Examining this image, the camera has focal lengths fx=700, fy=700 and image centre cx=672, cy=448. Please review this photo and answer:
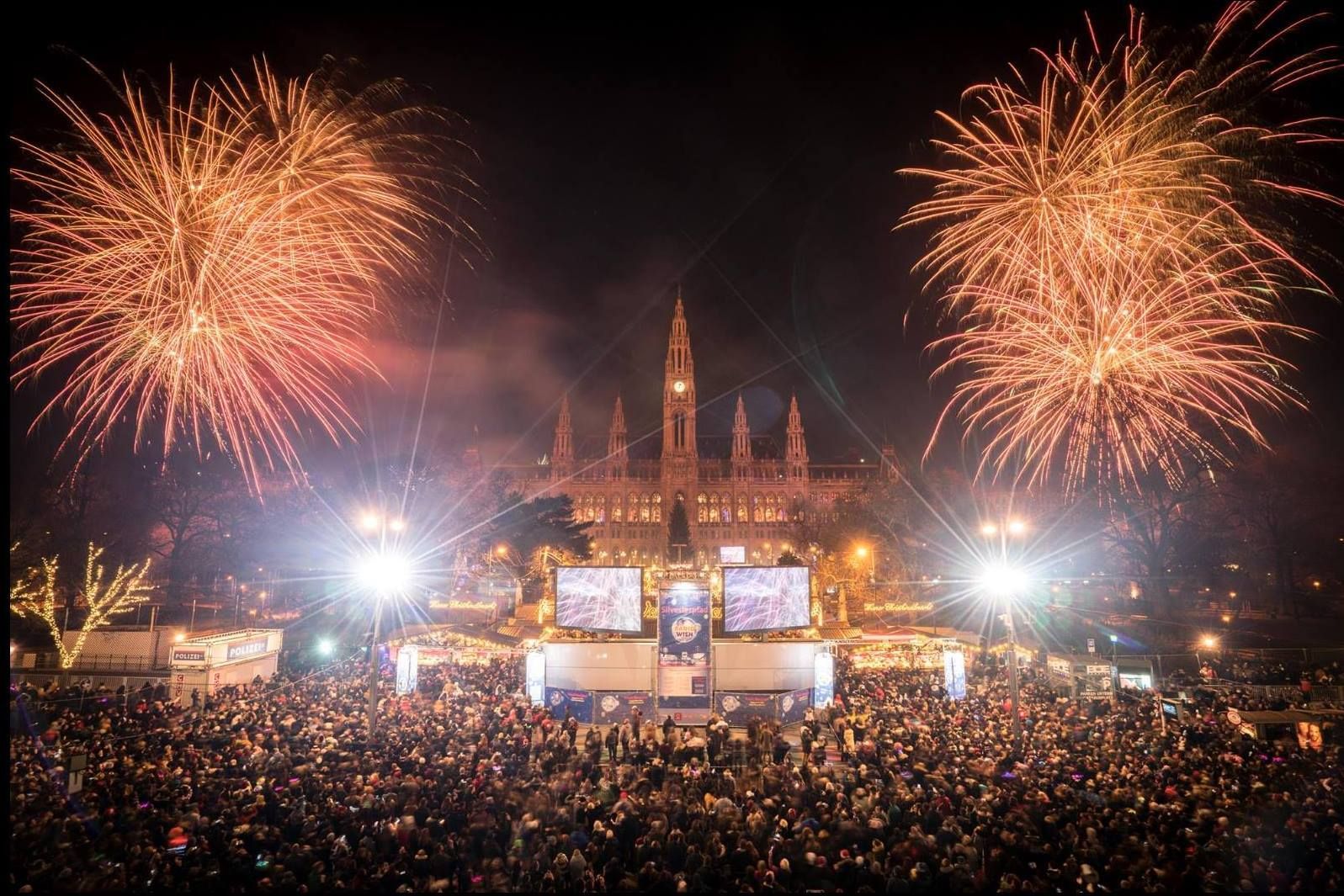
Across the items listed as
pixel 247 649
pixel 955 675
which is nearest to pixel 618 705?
pixel 955 675

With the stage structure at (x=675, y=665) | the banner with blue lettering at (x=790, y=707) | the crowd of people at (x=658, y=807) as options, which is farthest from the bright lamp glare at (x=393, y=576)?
the banner with blue lettering at (x=790, y=707)

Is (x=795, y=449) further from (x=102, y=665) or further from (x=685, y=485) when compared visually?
(x=102, y=665)

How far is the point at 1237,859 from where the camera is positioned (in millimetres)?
8594

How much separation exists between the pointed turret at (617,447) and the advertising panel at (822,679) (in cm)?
7806

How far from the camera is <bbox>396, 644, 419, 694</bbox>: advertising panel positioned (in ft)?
70.1

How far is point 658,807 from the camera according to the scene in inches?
423

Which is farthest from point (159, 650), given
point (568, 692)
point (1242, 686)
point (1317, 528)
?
point (1317, 528)

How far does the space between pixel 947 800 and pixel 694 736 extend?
300 inches

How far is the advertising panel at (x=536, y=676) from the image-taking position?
20125 millimetres

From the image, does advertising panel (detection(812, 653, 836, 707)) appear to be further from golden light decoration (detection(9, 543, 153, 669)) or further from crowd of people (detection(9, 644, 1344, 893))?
golden light decoration (detection(9, 543, 153, 669))

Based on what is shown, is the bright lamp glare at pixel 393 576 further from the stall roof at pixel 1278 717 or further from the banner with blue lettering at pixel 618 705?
the stall roof at pixel 1278 717

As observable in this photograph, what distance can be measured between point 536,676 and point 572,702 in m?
1.33

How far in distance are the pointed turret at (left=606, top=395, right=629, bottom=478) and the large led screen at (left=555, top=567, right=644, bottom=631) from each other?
76.2 m

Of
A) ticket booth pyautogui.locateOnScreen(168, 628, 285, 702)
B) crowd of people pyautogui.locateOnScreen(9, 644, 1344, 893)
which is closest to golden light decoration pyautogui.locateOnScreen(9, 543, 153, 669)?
ticket booth pyautogui.locateOnScreen(168, 628, 285, 702)
